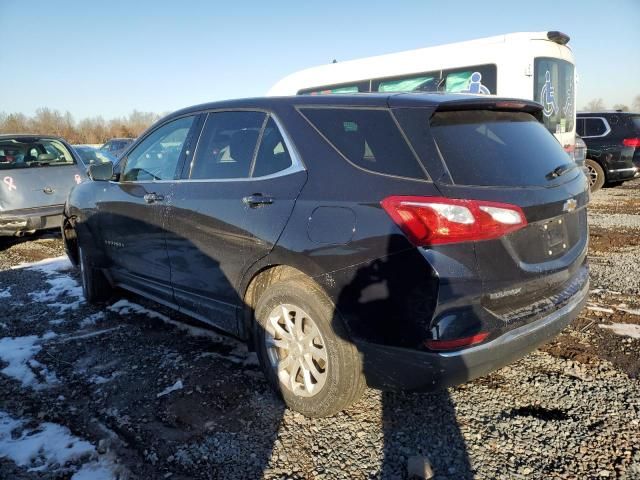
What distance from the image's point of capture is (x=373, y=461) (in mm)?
2371

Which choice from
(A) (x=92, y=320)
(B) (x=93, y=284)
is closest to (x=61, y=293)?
(B) (x=93, y=284)

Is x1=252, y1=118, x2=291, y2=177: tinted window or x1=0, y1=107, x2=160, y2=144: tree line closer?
x1=252, y1=118, x2=291, y2=177: tinted window

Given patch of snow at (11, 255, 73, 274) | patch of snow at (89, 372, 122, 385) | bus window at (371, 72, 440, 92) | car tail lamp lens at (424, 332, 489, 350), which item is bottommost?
patch of snow at (89, 372, 122, 385)

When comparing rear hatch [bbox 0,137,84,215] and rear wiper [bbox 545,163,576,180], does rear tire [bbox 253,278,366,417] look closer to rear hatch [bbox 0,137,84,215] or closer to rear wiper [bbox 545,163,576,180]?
rear wiper [bbox 545,163,576,180]

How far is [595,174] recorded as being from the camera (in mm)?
11625

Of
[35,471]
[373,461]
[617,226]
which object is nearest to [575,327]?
[373,461]

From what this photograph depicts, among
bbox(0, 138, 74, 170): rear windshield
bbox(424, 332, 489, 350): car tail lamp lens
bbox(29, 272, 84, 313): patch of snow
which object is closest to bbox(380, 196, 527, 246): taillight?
bbox(424, 332, 489, 350): car tail lamp lens

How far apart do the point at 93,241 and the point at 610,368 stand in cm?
428

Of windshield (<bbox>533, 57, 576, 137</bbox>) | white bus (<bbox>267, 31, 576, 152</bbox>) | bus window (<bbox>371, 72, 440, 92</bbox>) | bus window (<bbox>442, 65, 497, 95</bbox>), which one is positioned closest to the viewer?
white bus (<bbox>267, 31, 576, 152</bbox>)

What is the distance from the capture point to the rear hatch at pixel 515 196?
225cm

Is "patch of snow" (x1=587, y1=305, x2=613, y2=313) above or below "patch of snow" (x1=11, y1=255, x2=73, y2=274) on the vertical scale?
below

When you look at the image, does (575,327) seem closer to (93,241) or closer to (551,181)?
(551,181)

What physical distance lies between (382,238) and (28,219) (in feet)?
21.7

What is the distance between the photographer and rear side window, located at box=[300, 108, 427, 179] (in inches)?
93.4
